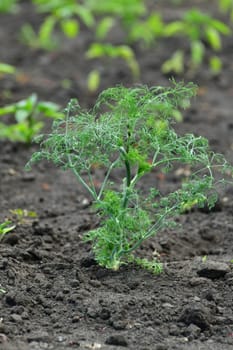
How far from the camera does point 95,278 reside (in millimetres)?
4090

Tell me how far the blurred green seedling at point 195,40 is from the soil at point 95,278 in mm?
1346

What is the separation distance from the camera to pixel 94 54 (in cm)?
779

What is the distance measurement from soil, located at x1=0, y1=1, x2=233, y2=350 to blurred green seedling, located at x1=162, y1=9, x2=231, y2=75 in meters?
1.35

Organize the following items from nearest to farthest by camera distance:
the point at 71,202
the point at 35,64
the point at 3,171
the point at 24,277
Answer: the point at 24,277
the point at 71,202
the point at 3,171
the point at 35,64

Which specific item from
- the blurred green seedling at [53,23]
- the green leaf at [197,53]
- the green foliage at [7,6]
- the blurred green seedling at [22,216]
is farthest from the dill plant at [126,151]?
the green foliage at [7,6]

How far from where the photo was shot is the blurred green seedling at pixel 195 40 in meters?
7.95

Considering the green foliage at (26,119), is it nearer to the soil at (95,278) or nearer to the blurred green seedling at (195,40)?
the soil at (95,278)

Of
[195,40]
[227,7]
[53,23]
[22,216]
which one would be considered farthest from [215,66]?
[22,216]

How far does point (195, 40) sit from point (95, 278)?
15.3 feet

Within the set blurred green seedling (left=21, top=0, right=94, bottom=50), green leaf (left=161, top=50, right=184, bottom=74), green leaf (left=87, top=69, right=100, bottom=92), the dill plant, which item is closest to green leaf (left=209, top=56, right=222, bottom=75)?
green leaf (left=161, top=50, right=184, bottom=74)

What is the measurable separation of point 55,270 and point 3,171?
1.88 meters

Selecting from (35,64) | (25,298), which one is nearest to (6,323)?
(25,298)

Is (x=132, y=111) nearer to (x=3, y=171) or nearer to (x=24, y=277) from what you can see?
(x=24, y=277)

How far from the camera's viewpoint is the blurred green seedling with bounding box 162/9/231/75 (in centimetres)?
795
